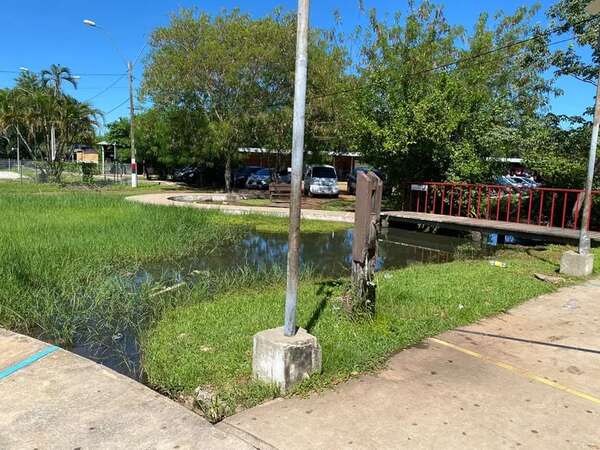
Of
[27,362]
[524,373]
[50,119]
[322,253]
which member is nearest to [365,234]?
[524,373]

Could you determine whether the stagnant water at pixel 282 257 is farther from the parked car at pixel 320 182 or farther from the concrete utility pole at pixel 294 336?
the parked car at pixel 320 182

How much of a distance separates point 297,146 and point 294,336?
1435 mm

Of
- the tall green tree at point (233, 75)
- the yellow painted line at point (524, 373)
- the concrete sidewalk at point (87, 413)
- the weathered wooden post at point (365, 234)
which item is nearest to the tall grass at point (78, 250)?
the concrete sidewalk at point (87, 413)

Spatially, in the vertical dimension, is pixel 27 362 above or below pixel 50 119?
below

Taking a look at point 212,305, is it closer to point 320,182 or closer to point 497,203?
point 497,203

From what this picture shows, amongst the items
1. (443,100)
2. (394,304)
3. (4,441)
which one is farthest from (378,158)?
(4,441)

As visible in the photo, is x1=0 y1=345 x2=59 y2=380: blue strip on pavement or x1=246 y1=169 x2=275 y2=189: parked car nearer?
x1=0 y1=345 x2=59 y2=380: blue strip on pavement

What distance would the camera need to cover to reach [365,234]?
5.11m

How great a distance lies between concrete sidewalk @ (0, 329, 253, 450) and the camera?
3.14 m

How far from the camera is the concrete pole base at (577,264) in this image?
26.9 ft

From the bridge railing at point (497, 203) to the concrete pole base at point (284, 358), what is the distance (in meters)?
11.3

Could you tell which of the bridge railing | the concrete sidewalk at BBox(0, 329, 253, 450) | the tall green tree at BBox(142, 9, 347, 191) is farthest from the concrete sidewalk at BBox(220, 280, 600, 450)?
the tall green tree at BBox(142, 9, 347, 191)

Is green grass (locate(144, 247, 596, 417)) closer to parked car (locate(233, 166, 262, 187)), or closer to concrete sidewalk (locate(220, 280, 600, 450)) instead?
concrete sidewalk (locate(220, 280, 600, 450))

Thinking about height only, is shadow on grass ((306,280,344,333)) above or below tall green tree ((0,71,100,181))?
below
